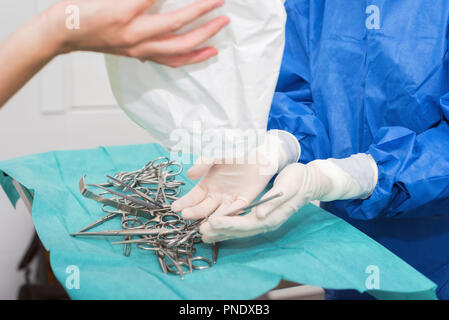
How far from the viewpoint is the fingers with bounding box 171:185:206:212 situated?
1.07 m

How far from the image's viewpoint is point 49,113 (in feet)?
7.70

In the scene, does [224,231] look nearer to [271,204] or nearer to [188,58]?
[271,204]

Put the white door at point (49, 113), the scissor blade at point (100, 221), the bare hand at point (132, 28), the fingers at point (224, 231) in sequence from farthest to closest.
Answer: the white door at point (49, 113), the scissor blade at point (100, 221), the fingers at point (224, 231), the bare hand at point (132, 28)

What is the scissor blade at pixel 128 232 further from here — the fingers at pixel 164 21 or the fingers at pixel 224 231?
the fingers at pixel 164 21

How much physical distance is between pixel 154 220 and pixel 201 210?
0.13 m

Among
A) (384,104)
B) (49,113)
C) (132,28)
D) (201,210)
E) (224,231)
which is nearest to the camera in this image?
(132,28)

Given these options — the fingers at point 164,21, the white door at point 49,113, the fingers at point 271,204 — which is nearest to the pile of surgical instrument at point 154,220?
the fingers at point 271,204

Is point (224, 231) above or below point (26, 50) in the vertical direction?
below

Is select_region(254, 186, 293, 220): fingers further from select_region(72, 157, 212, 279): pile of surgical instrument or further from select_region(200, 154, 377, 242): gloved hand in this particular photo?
select_region(72, 157, 212, 279): pile of surgical instrument

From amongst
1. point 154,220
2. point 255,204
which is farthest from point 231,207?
point 154,220

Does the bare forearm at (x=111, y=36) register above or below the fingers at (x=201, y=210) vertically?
above

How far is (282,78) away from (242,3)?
2.22 ft

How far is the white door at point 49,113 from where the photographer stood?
7.16 feet
